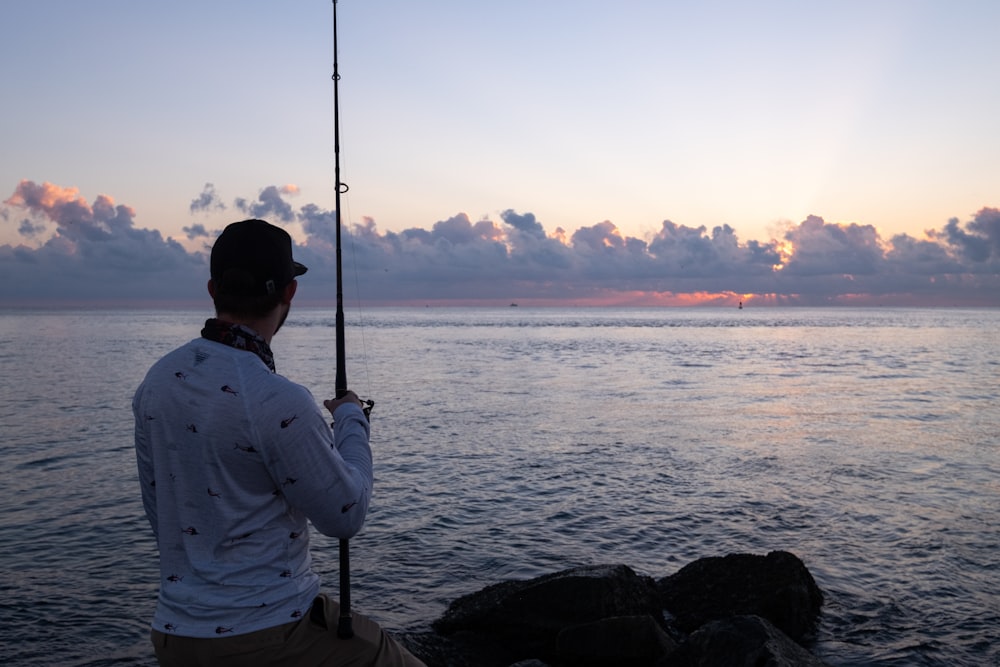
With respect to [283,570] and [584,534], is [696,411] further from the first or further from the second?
[283,570]

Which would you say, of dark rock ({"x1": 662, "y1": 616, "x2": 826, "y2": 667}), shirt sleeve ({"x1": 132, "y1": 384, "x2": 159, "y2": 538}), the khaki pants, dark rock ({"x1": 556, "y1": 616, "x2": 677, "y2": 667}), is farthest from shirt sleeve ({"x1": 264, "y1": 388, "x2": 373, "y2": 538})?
dark rock ({"x1": 556, "y1": 616, "x2": 677, "y2": 667})

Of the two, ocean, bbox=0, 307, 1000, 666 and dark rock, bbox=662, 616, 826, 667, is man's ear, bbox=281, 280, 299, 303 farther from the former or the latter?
ocean, bbox=0, 307, 1000, 666

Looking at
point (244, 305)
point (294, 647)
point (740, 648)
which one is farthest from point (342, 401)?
point (740, 648)

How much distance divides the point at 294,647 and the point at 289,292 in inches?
46.7

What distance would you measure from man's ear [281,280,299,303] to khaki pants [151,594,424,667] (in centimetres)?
104

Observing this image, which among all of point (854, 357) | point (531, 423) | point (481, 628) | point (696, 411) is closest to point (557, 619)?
point (481, 628)

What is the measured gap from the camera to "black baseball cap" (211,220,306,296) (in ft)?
8.12

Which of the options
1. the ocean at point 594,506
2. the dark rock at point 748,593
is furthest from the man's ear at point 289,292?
the dark rock at point 748,593

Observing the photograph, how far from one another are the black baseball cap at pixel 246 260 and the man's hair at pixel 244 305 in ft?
0.05

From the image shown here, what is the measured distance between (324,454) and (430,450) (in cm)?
1685

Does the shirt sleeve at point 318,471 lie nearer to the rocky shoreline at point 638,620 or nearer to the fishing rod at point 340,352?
the fishing rod at point 340,352

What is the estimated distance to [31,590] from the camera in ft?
30.9

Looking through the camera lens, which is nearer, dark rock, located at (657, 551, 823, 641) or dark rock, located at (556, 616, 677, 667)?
dark rock, located at (556, 616, 677, 667)

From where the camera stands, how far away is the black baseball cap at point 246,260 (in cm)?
247
